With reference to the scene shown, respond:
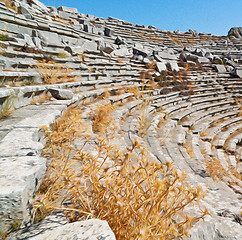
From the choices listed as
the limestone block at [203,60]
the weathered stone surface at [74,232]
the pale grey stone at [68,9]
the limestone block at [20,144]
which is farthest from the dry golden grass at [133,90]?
the pale grey stone at [68,9]

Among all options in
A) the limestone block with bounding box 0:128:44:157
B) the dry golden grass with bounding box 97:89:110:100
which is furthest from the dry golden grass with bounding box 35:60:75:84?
the limestone block with bounding box 0:128:44:157

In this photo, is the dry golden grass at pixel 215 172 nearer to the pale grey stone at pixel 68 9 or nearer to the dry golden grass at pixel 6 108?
the dry golden grass at pixel 6 108

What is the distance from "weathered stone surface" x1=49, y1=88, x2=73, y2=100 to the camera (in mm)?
4322

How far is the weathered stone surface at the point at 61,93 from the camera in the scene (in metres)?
4.32

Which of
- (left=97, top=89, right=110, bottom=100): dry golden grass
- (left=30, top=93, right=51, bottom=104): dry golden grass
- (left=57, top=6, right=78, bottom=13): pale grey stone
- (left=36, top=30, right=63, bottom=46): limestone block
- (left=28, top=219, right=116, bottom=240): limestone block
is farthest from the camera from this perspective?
(left=57, top=6, right=78, bottom=13): pale grey stone

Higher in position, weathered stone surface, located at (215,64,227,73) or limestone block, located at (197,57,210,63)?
limestone block, located at (197,57,210,63)

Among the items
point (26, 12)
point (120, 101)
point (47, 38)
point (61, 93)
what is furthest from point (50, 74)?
point (26, 12)

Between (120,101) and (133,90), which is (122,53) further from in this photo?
(120,101)

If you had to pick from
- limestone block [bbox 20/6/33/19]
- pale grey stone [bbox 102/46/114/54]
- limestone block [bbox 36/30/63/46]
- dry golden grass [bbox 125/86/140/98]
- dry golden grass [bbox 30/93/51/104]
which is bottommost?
dry golden grass [bbox 30/93/51/104]

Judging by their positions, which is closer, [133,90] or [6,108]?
[6,108]

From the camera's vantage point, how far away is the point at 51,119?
271cm

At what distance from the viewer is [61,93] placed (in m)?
4.32

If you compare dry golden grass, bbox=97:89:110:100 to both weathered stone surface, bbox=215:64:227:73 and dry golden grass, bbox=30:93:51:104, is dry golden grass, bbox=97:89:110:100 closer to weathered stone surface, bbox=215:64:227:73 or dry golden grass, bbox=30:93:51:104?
dry golden grass, bbox=30:93:51:104

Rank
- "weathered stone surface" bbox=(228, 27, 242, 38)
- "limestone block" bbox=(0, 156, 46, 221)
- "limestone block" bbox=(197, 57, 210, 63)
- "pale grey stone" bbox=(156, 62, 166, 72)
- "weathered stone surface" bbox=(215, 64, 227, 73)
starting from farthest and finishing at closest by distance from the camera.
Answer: "weathered stone surface" bbox=(228, 27, 242, 38), "limestone block" bbox=(197, 57, 210, 63), "weathered stone surface" bbox=(215, 64, 227, 73), "pale grey stone" bbox=(156, 62, 166, 72), "limestone block" bbox=(0, 156, 46, 221)
